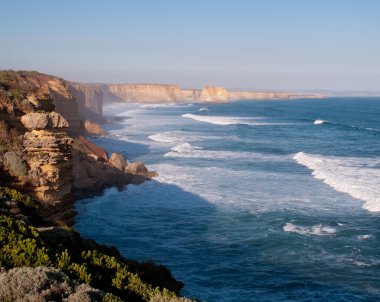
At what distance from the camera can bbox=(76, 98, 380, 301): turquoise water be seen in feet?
49.0

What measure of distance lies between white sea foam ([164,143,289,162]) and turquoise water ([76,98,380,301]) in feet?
0.30

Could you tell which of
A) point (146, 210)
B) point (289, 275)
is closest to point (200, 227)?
point (146, 210)

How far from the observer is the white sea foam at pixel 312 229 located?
1916 centimetres

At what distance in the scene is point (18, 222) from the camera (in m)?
8.77

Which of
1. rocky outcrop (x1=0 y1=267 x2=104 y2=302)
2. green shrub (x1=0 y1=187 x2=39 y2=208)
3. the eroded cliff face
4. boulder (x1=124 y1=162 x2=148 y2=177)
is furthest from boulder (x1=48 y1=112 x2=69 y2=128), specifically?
boulder (x1=124 y1=162 x2=148 y2=177)

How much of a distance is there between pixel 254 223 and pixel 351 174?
44.9ft

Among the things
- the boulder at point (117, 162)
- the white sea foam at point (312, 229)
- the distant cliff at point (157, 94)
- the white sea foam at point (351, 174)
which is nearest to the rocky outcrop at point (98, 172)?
the boulder at point (117, 162)

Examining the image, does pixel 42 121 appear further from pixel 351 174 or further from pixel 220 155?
pixel 220 155

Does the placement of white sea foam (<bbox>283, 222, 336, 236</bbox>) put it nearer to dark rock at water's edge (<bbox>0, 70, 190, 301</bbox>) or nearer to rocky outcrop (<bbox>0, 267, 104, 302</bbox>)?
dark rock at water's edge (<bbox>0, 70, 190, 301</bbox>)

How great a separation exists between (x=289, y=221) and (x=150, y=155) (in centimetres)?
2057

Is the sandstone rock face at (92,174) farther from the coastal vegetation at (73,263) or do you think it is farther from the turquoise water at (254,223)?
the coastal vegetation at (73,263)

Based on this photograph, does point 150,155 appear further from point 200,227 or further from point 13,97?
point 13,97

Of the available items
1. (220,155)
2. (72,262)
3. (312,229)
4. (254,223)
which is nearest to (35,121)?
(72,262)

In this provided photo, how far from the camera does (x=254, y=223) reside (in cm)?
2052
